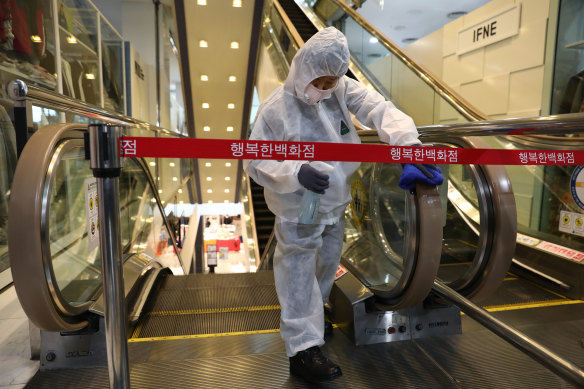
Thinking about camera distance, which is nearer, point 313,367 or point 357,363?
point 313,367

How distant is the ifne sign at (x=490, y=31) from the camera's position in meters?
5.73

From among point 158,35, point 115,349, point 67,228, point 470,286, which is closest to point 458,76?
point 470,286

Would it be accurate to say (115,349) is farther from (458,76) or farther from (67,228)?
(458,76)

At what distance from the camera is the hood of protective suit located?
6.38ft

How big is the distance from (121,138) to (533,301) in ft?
10.5

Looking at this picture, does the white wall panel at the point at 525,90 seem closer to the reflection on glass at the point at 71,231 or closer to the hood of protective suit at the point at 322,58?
the hood of protective suit at the point at 322,58

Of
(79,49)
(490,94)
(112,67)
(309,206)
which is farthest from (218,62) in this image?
(309,206)

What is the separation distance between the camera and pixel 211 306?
10.3 feet

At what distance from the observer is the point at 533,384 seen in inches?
75.2

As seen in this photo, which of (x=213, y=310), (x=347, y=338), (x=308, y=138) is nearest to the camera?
(x=308, y=138)

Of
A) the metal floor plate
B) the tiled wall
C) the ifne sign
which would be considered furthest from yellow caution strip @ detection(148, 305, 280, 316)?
the ifne sign

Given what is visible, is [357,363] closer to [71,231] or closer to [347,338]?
[347,338]

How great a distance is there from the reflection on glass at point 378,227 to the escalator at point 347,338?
1 cm

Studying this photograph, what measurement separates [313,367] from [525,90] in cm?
529
